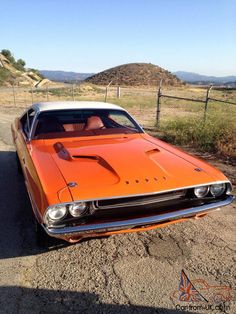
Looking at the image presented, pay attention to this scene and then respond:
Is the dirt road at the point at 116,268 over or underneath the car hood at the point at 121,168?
underneath

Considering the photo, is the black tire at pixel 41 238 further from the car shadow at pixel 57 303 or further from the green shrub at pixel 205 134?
the green shrub at pixel 205 134

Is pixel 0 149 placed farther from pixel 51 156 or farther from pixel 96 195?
pixel 96 195

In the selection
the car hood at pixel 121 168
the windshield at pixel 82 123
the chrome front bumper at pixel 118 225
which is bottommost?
the chrome front bumper at pixel 118 225

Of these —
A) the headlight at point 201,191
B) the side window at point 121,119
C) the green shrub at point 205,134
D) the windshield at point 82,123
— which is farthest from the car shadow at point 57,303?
the green shrub at point 205,134

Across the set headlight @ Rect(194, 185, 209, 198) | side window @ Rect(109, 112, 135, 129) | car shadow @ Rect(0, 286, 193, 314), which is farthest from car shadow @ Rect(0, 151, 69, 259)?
side window @ Rect(109, 112, 135, 129)

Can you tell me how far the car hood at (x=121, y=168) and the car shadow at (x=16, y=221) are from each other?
2.89ft

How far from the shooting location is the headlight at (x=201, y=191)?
335cm

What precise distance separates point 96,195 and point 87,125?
80.9 inches

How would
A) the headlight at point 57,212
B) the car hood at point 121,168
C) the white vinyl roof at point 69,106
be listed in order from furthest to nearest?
the white vinyl roof at point 69,106 → the car hood at point 121,168 → the headlight at point 57,212

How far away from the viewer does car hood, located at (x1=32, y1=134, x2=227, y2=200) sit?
2.97 m

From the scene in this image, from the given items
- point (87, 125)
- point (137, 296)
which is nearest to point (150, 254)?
point (137, 296)

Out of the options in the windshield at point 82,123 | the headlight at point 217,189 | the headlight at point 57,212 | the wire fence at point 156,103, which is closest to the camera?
the headlight at point 57,212

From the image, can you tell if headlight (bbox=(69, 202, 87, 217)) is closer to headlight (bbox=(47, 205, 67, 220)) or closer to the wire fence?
headlight (bbox=(47, 205, 67, 220))

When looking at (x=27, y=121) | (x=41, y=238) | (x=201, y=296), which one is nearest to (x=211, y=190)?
(x=201, y=296)
